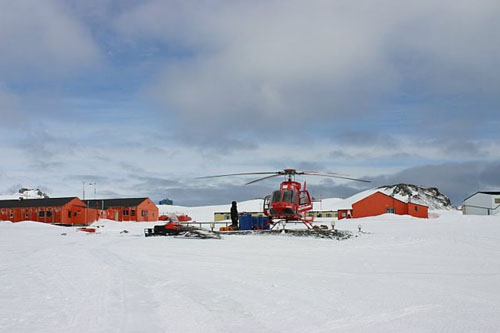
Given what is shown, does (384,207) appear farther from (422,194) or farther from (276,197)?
(422,194)

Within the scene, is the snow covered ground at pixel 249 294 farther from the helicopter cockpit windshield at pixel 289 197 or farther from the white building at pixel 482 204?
the white building at pixel 482 204

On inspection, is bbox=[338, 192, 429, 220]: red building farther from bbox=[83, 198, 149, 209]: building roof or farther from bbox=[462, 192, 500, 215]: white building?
bbox=[83, 198, 149, 209]: building roof

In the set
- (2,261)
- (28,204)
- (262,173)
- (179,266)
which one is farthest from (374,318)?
(28,204)

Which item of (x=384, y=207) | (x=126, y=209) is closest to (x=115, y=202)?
(x=126, y=209)

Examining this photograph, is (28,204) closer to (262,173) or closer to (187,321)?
(262,173)

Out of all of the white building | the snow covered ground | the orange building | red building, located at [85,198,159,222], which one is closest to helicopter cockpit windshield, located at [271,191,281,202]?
the snow covered ground

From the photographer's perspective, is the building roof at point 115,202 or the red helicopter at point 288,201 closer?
the red helicopter at point 288,201

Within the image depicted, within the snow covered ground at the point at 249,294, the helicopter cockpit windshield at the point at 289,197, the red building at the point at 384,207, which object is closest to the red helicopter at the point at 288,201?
the helicopter cockpit windshield at the point at 289,197
